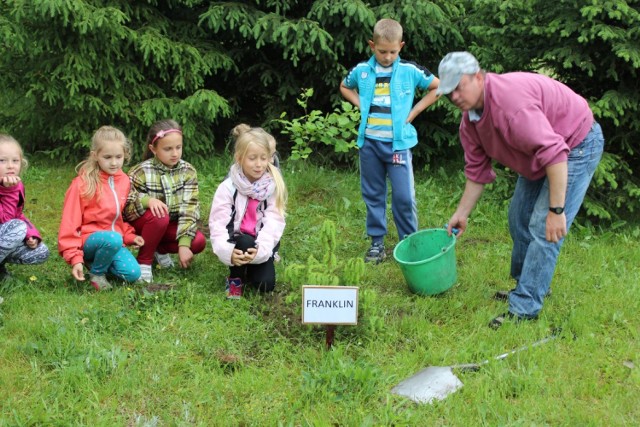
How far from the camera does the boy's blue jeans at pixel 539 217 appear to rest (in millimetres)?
3736

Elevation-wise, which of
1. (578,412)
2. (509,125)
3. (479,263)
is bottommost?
(479,263)

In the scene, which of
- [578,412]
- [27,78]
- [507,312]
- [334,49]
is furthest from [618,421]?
[27,78]

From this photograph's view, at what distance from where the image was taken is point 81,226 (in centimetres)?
433

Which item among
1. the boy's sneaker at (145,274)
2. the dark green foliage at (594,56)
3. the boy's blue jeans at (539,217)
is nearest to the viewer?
the boy's blue jeans at (539,217)

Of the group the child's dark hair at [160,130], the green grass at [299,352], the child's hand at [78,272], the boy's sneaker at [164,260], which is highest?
the child's dark hair at [160,130]

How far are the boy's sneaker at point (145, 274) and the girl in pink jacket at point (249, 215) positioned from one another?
59 centimetres

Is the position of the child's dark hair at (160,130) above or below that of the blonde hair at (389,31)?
below

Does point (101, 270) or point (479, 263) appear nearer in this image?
point (101, 270)

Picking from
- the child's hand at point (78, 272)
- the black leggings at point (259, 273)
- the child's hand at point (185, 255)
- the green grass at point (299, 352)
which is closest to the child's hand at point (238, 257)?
the black leggings at point (259, 273)

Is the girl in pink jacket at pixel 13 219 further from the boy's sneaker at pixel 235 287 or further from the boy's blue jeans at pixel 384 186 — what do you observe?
the boy's blue jeans at pixel 384 186

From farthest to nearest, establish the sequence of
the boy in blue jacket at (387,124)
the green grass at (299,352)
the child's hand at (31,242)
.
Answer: the boy in blue jacket at (387,124) → the child's hand at (31,242) → the green grass at (299,352)

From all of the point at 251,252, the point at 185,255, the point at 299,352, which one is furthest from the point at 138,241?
the point at 299,352

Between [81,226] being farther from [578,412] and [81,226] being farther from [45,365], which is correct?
[578,412]

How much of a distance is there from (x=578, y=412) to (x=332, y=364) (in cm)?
119
